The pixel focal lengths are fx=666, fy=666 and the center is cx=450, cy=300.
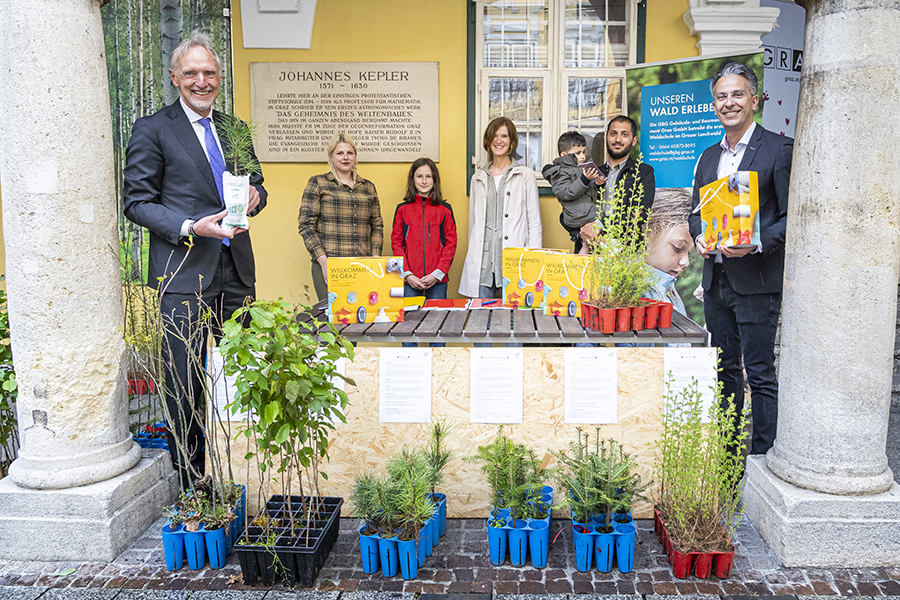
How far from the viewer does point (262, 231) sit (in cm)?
600

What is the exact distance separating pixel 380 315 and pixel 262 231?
10.1 ft

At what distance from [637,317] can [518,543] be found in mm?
1141

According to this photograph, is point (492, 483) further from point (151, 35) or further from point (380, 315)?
point (151, 35)

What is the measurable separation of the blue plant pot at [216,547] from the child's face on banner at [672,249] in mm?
3681

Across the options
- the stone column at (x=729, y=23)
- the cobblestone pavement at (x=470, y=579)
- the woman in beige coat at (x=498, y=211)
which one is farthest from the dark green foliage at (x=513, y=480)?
the stone column at (x=729, y=23)

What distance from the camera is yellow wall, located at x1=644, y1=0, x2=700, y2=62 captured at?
5645mm

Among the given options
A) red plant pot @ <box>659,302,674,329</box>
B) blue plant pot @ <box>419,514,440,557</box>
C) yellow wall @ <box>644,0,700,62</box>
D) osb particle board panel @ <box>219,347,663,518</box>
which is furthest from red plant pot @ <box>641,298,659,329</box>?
yellow wall @ <box>644,0,700,62</box>

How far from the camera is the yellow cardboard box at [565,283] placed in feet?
11.0

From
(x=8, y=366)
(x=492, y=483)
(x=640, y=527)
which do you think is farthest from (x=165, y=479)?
(x=640, y=527)

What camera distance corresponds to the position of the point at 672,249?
5.16 metres

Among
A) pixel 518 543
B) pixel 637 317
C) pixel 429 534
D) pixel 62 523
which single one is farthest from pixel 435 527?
pixel 62 523

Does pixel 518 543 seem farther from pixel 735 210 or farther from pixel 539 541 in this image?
pixel 735 210

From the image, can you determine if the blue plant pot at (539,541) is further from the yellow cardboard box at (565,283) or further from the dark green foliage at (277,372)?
the yellow cardboard box at (565,283)

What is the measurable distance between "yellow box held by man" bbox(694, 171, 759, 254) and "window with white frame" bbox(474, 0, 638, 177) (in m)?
2.79
